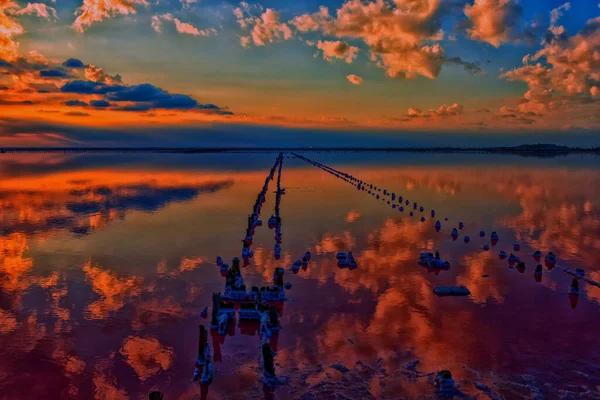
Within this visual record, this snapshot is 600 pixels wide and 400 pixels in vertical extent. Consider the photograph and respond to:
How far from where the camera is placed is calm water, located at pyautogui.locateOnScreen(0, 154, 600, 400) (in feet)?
50.4

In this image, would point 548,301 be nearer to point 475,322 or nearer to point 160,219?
point 475,322

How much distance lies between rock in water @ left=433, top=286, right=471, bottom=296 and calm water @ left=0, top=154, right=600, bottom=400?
0.44 m

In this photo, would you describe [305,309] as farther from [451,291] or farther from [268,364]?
[451,291]

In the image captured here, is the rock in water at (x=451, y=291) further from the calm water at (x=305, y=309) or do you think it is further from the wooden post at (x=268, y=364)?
the wooden post at (x=268, y=364)

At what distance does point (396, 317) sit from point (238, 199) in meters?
38.6

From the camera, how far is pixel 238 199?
56.6 m

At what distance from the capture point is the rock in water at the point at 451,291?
2311cm

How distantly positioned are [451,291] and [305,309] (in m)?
7.59

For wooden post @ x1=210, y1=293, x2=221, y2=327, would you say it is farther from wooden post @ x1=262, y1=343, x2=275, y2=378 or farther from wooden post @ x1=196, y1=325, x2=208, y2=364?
wooden post @ x1=262, y1=343, x2=275, y2=378

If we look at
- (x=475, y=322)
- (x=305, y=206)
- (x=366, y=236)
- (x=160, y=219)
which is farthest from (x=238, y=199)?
(x=475, y=322)

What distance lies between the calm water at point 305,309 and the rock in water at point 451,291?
0.44m

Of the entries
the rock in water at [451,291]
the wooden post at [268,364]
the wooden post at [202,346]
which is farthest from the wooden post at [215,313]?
the rock in water at [451,291]

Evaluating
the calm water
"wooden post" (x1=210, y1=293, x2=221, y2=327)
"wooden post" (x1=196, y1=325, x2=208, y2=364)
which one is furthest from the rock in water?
"wooden post" (x1=196, y1=325, x2=208, y2=364)

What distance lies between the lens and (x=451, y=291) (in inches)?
915
